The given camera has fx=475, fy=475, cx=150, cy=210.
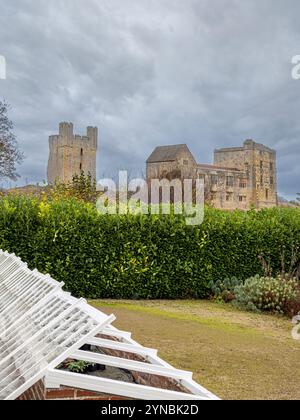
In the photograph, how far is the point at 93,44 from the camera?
18.6 m

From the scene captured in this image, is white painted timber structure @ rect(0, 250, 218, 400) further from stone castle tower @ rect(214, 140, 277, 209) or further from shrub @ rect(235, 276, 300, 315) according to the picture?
stone castle tower @ rect(214, 140, 277, 209)

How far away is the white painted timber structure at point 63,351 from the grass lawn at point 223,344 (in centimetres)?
244

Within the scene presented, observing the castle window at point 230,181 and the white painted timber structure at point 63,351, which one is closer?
the white painted timber structure at point 63,351

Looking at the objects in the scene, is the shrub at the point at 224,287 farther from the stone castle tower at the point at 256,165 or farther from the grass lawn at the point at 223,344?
the stone castle tower at the point at 256,165

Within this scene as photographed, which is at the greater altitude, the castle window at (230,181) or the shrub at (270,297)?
the castle window at (230,181)

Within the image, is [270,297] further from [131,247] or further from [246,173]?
[246,173]

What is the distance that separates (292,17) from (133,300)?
7.66m

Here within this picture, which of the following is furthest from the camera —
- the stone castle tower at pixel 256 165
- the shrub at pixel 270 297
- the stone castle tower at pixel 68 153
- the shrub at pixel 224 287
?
the stone castle tower at pixel 68 153

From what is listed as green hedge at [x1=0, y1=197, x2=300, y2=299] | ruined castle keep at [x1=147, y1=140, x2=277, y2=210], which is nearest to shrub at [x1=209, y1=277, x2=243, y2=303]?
green hedge at [x1=0, y1=197, x2=300, y2=299]

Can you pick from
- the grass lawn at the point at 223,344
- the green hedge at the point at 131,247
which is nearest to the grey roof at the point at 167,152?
the green hedge at the point at 131,247

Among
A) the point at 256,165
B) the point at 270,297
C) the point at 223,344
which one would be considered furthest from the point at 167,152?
the point at 223,344

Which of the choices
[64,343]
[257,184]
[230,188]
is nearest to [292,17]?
[64,343]

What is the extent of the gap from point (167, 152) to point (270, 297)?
42871mm

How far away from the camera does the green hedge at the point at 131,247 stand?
468 inches
